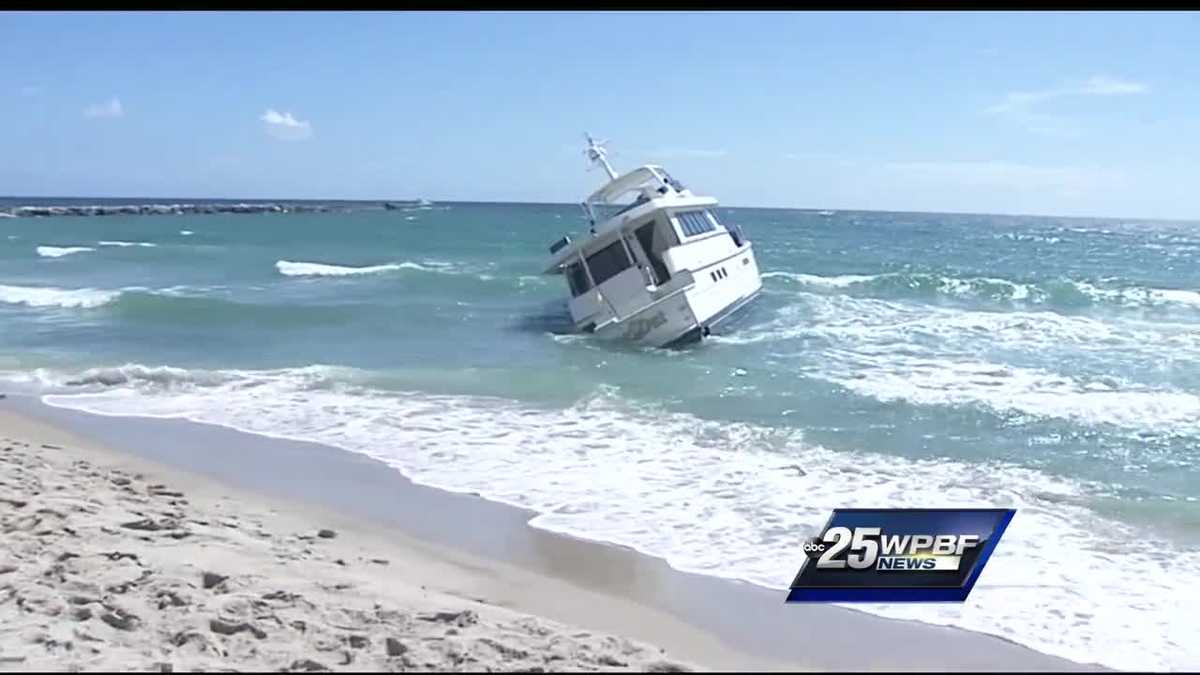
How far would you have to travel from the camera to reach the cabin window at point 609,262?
1977 centimetres

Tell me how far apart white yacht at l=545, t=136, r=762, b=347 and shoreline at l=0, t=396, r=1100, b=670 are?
930cm

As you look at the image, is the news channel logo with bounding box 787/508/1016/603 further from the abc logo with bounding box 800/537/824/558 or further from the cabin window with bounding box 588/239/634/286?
the cabin window with bounding box 588/239/634/286

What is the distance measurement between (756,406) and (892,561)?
7.39 m

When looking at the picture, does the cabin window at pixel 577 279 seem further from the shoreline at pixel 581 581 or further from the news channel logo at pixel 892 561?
the news channel logo at pixel 892 561

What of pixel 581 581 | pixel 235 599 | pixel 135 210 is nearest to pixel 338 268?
pixel 581 581

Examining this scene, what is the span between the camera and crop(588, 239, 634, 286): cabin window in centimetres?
1977

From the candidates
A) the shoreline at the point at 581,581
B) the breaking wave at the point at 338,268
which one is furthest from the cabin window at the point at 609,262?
the breaking wave at the point at 338,268

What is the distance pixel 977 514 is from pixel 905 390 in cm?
659

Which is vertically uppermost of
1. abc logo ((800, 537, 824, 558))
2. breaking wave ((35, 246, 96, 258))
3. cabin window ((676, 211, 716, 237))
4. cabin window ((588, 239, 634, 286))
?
cabin window ((676, 211, 716, 237))

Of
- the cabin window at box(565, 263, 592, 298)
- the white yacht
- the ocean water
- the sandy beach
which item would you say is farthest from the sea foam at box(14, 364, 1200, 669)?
the cabin window at box(565, 263, 592, 298)

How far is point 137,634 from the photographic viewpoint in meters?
5.12

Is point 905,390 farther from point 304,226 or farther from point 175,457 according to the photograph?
point 304,226

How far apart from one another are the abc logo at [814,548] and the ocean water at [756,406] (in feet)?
0.38

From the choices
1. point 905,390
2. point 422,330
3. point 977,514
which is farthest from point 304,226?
point 977,514
